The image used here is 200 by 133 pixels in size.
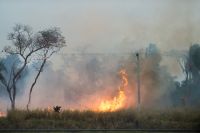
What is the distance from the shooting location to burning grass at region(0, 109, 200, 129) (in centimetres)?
2963

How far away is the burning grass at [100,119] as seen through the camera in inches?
1167

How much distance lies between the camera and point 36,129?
27.7 metres

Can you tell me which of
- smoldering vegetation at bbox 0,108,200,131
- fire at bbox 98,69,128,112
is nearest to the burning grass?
smoldering vegetation at bbox 0,108,200,131

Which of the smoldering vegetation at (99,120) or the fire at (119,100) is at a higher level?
the fire at (119,100)

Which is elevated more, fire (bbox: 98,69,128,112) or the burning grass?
fire (bbox: 98,69,128,112)

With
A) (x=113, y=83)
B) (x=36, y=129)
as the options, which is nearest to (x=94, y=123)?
(x=36, y=129)

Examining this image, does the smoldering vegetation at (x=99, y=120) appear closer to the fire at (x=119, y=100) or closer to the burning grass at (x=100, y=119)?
the burning grass at (x=100, y=119)

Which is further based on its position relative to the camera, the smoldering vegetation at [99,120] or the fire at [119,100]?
the fire at [119,100]

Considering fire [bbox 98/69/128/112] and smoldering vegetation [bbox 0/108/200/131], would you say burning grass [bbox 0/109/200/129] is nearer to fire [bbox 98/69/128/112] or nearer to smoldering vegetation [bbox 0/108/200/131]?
smoldering vegetation [bbox 0/108/200/131]

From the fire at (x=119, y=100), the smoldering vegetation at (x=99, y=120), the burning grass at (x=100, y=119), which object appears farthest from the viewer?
the fire at (x=119, y=100)

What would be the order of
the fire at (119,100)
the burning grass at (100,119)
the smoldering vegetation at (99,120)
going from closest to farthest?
the smoldering vegetation at (99,120) < the burning grass at (100,119) < the fire at (119,100)

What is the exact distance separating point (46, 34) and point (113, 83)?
10.3m

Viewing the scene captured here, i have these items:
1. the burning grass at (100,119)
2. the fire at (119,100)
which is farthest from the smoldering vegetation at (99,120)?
the fire at (119,100)

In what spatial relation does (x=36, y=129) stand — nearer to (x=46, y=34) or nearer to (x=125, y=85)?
(x=46, y=34)
